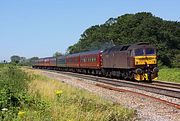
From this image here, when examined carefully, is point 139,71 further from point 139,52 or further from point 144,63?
point 139,52

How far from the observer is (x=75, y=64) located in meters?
56.8

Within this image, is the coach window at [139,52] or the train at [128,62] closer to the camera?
the train at [128,62]

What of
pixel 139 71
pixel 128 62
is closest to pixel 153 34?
pixel 128 62

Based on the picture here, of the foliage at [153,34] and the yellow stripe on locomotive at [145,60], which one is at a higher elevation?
the foliage at [153,34]

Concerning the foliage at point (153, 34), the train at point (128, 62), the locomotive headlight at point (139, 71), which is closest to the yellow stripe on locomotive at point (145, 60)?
the train at point (128, 62)

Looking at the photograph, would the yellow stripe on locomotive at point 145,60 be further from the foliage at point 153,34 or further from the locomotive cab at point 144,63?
the foliage at point 153,34

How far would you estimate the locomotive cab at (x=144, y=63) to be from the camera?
1189 inches

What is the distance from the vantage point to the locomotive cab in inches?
1189

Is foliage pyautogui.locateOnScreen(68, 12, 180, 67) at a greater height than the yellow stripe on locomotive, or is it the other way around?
foliage pyautogui.locateOnScreen(68, 12, 180, 67)

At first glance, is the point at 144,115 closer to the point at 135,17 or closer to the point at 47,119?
the point at 47,119

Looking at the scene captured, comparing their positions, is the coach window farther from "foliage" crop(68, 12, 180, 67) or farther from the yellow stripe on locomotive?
"foliage" crop(68, 12, 180, 67)

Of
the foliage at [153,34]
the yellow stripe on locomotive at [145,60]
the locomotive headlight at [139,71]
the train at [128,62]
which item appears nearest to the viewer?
the locomotive headlight at [139,71]

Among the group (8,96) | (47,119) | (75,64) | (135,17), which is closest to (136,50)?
(8,96)

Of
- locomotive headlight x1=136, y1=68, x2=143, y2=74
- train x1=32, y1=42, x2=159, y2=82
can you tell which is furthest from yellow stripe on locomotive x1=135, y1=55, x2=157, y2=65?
locomotive headlight x1=136, y1=68, x2=143, y2=74
